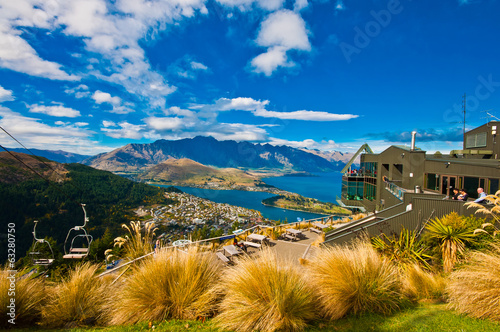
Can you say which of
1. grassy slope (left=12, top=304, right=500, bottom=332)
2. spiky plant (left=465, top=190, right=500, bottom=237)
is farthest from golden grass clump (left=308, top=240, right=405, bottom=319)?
spiky plant (left=465, top=190, right=500, bottom=237)

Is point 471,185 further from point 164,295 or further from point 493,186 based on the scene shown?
point 164,295

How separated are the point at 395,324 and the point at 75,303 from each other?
207 inches

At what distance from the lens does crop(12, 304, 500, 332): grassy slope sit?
3.31 meters

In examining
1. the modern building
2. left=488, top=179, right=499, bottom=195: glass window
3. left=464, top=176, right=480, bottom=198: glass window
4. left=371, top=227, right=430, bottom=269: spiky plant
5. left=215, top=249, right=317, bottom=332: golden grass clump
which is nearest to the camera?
left=215, top=249, right=317, bottom=332: golden grass clump

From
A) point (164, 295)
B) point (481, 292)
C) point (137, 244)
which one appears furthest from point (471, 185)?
point (137, 244)

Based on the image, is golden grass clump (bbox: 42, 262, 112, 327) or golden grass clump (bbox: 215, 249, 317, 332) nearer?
golden grass clump (bbox: 215, 249, 317, 332)

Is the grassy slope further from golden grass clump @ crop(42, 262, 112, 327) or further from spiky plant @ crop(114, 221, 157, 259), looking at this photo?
spiky plant @ crop(114, 221, 157, 259)

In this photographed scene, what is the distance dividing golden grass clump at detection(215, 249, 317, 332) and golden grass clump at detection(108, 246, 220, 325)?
0.46 meters

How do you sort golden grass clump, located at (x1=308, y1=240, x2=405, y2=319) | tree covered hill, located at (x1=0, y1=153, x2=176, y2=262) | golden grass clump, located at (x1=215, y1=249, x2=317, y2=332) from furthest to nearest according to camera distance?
tree covered hill, located at (x1=0, y1=153, x2=176, y2=262)
golden grass clump, located at (x1=308, y1=240, x2=405, y2=319)
golden grass clump, located at (x1=215, y1=249, x2=317, y2=332)

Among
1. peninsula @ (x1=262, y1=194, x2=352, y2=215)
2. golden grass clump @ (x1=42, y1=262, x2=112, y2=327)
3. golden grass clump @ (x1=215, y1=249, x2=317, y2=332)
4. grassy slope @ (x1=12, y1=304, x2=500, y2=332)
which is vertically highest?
golden grass clump @ (x1=215, y1=249, x2=317, y2=332)

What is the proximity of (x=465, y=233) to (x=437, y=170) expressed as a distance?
721cm

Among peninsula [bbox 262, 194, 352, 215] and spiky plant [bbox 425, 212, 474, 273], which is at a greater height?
spiky plant [bbox 425, 212, 474, 273]

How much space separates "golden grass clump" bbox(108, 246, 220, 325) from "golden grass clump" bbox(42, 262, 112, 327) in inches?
12.7

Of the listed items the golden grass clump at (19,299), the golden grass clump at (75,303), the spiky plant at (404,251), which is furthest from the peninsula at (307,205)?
the golden grass clump at (19,299)
